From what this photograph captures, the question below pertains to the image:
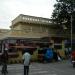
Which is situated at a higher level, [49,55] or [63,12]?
[63,12]

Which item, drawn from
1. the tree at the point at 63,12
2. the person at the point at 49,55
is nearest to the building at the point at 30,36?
the tree at the point at 63,12

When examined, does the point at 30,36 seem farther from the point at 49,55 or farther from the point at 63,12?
the point at 63,12

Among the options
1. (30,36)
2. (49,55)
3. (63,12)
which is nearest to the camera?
(49,55)

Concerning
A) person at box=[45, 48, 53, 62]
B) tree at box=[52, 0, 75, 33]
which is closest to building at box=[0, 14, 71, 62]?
tree at box=[52, 0, 75, 33]

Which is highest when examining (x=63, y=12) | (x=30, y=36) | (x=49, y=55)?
(x=63, y=12)

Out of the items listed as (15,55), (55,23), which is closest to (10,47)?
(15,55)

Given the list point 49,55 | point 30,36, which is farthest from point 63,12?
point 49,55

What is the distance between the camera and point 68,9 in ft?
125

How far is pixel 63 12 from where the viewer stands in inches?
1506

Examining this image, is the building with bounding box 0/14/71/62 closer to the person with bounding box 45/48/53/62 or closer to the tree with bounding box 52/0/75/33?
the tree with bounding box 52/0/75/33

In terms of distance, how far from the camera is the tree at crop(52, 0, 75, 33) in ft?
125

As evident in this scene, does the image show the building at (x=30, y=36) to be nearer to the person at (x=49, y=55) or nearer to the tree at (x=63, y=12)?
the tree at (x=63, y=12)

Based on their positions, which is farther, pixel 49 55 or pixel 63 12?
pixel 63 12

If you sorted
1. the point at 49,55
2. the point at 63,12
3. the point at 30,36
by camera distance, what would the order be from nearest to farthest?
the point at 49,55 < the point at 30,36 < the point at 63,12
